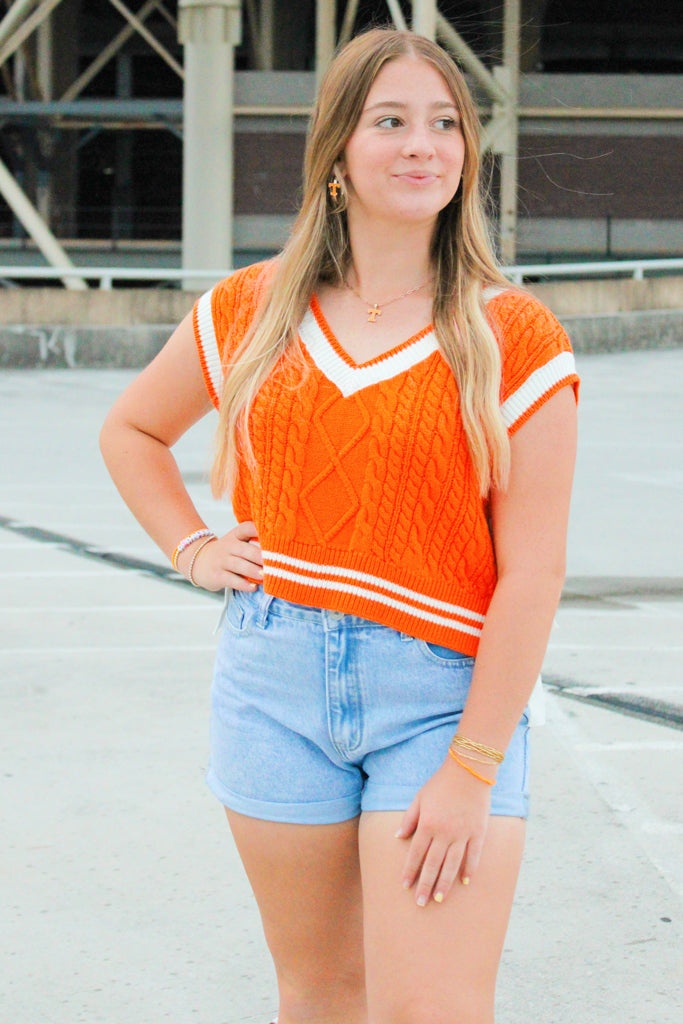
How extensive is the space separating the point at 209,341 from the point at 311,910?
1.02 m

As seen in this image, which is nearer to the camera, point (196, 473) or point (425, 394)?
point (425, 394)

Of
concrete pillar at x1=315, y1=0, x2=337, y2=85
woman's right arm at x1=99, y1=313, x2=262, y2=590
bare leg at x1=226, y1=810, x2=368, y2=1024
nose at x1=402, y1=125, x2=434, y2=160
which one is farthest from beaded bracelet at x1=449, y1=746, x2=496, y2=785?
concrete pillar at x1=315, y1=0, x2=337, y2=85

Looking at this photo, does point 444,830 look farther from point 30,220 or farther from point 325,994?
point 30,220

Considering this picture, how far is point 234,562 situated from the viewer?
8.32 feet

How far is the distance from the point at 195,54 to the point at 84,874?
21930 millimetres

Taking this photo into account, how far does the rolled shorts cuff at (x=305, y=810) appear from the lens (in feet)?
7.79

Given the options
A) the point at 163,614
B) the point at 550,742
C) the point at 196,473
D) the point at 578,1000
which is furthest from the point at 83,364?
the point at 578,1000

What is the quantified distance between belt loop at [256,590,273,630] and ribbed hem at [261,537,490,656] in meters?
0.07

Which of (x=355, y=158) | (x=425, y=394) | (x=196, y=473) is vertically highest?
(x=355, y=158)

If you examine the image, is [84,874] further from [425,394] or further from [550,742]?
[425,394]

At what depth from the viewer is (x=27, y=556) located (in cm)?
820

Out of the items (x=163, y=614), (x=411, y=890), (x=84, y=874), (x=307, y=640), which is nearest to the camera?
(x=411, y=890)

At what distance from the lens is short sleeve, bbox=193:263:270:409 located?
259 centimetres

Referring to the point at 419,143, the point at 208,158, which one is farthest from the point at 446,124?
the point at 208,158
